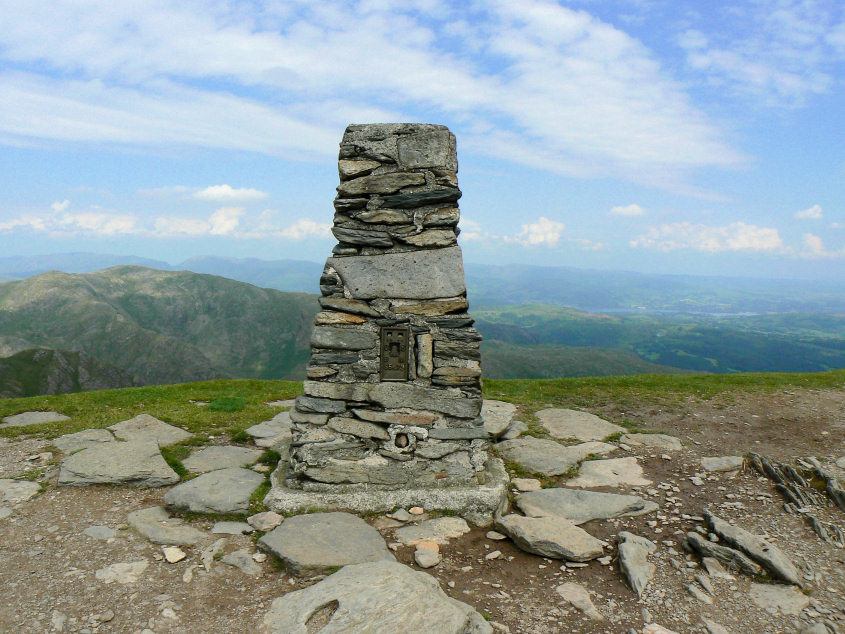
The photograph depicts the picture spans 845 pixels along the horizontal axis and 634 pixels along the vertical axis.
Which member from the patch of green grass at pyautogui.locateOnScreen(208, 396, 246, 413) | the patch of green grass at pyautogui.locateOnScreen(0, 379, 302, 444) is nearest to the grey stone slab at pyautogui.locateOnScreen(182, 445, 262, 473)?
the patch of green grass at pyautogui.locateOnScreen(0, 379, 302, 444)

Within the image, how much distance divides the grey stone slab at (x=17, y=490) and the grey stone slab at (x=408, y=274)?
6.48 meters

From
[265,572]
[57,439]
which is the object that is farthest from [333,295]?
[57,439]

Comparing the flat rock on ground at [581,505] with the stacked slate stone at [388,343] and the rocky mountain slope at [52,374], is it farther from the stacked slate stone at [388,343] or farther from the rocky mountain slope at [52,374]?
the rocky mountain slope at [52,374]

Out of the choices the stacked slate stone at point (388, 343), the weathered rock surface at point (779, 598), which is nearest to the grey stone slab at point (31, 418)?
the stacked slate stone at point (388, 343)

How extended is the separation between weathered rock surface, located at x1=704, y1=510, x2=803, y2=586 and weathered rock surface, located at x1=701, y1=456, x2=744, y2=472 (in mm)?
2927

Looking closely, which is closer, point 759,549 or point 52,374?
point 759,549

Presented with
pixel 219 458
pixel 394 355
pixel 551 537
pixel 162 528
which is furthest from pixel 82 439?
pixel 551 537

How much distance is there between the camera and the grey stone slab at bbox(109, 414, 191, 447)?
11.2 meters

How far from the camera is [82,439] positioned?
433 inches

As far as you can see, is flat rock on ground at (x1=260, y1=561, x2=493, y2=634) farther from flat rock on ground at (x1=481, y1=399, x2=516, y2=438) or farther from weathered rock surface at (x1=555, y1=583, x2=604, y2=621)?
flat rock on ground at (x1=481, y1=399, x2=516, y2=438)

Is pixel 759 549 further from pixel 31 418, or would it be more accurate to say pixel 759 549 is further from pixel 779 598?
pixel 31 418

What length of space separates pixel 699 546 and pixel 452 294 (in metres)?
5.11

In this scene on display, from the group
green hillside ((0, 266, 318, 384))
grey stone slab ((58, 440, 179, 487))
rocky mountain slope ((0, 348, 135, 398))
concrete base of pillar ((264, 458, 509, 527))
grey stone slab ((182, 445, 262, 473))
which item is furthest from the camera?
green hillside ((0, 266, 318, 384))

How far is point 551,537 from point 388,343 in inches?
152
